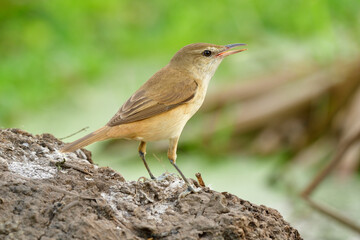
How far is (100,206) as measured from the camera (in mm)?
3162

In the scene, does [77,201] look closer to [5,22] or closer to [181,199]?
[181,199]

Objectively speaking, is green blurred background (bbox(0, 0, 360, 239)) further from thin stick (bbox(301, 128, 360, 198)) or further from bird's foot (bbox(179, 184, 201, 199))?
bird's foot (bbox(179, 184, 201, 199))

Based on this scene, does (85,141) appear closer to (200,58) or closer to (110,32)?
(200,58)

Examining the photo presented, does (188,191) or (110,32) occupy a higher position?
(110,32)

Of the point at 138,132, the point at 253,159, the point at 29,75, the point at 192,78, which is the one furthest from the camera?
the point at 29,75

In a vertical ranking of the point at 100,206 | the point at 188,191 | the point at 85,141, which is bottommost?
the point at 100,206

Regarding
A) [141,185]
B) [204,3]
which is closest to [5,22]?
[204,3]

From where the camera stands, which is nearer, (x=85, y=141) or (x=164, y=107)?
(x=85, y=141)

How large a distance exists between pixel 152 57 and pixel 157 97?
16.0ft

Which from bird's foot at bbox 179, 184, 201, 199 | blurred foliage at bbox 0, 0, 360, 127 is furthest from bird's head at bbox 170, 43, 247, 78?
blurred foliage at bbox 0, 0, 360, 127

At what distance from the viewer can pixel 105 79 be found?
28.7 feet

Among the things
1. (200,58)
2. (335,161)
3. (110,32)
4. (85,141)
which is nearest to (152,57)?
(110,32)

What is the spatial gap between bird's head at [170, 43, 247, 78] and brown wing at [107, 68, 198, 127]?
0.18 m

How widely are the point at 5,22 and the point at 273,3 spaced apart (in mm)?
3620
